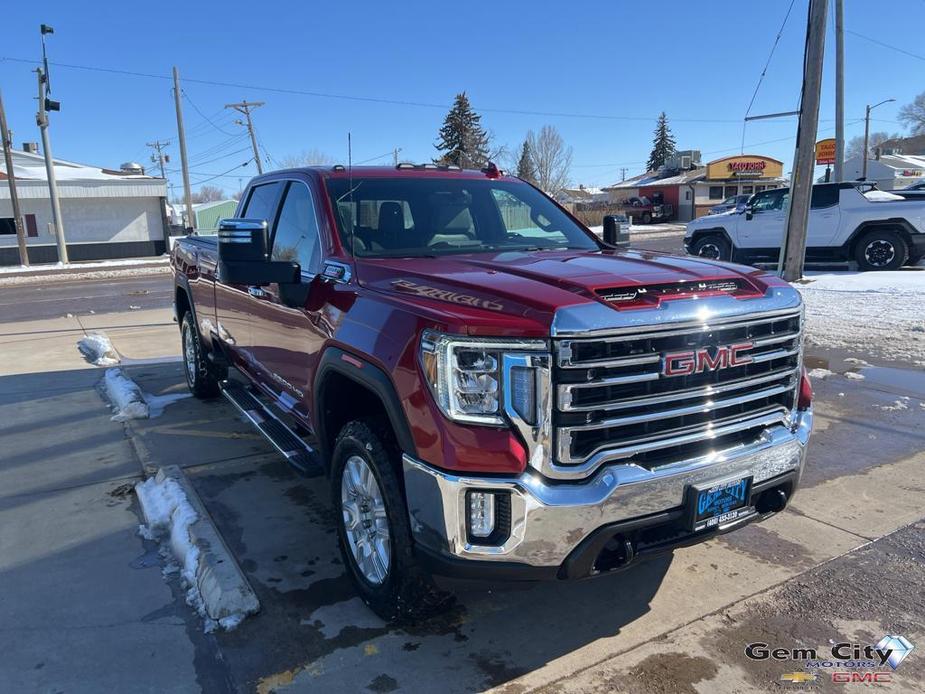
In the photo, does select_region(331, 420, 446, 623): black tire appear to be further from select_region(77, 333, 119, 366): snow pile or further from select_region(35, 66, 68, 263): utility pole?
select_region(35, 66, 68, 263): utility pole

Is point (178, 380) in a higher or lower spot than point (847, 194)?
lower

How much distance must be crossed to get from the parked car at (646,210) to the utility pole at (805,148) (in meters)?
38.2

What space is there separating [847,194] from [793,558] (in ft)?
43.0

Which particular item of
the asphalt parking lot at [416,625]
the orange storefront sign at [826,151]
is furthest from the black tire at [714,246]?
the asphalt parking lot at [416,625]

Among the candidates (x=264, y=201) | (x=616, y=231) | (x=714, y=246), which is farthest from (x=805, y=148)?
(x=264, y=201)

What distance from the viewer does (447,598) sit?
297cm

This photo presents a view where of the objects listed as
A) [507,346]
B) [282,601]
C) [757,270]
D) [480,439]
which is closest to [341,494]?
[282,601]

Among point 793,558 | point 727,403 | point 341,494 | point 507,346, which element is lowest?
point 793,558

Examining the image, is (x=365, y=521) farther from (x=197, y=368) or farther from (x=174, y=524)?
(x=197, y=368)

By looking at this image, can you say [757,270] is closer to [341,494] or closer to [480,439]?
[480,439]

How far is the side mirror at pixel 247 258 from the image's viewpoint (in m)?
3.43

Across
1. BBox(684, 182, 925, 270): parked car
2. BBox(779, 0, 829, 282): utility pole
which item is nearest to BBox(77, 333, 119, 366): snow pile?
BBox(779, 0, 829, 282): utility pole

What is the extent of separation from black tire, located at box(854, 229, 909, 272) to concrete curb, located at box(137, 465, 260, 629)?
1467 centimetres

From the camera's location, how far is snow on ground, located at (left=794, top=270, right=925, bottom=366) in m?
8.22
